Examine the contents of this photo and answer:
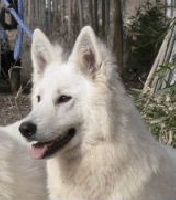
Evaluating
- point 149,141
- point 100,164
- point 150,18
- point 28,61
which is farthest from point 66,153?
point 150,18

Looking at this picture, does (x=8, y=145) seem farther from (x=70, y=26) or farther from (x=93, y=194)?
(x=70, y=26)

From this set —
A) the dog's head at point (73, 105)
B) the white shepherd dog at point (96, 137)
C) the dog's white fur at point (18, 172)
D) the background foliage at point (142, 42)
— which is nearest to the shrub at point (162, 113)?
the dog's white fur at point (18, 172)

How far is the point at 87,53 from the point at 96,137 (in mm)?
549

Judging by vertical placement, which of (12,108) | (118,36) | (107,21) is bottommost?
(12,108)

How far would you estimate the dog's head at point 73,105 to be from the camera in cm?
356

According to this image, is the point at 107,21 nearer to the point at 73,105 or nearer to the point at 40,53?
the point at 40,53

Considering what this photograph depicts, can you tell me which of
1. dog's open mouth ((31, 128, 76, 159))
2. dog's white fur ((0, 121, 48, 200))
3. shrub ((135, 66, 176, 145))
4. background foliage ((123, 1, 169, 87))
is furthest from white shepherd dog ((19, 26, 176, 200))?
background foliage ((123, 1, 169, 87))

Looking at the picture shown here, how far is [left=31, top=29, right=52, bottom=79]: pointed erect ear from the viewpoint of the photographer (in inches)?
155

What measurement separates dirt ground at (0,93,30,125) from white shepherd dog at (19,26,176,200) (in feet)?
13.6

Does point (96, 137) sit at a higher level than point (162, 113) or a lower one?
higher

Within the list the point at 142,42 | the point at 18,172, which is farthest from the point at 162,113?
the point at 142,42

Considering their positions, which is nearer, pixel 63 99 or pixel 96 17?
pixel 63 99

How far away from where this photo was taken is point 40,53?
13.2 feet

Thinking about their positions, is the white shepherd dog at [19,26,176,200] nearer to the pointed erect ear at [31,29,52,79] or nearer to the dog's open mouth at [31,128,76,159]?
the dog's open mouth at [31,128,76,159]
